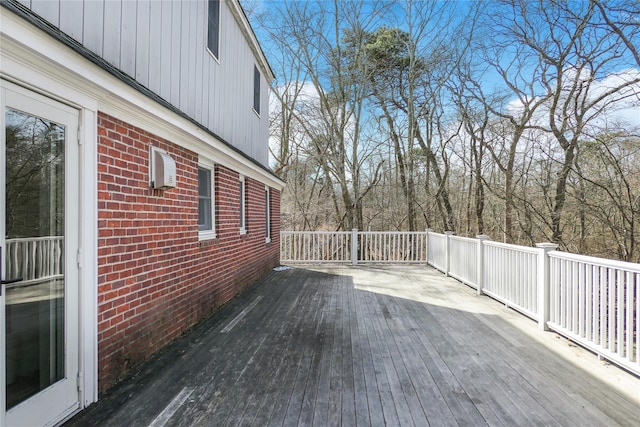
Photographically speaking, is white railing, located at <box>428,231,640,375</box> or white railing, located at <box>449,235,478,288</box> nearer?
white railing, located at <box>428,231,640,375</box>

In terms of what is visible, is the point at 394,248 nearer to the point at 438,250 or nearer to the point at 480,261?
the point at 438,250

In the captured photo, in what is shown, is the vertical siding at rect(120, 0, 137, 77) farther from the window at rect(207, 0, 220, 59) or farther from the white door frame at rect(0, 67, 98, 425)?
the window at rect(207, 0, 220, 59)

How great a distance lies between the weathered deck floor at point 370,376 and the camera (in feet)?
6.61

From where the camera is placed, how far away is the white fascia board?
1.54m

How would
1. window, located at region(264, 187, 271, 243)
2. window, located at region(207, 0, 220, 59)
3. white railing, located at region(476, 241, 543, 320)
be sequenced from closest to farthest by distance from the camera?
white railing, located at region(476, 241, 543, 320), window, located at region(207, 0, 220, 59), window, located at region(264, 187, 271, 243)

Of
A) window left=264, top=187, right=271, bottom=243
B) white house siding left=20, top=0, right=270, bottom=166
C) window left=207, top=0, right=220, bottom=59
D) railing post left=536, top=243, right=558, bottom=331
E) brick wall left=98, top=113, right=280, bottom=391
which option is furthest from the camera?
window left=264, top=187, right=271, bottom=243

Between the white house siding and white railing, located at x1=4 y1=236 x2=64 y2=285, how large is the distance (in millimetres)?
1449

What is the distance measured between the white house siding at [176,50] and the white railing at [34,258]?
1449mm

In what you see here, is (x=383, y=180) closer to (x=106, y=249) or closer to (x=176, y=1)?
(x=176, y=1)

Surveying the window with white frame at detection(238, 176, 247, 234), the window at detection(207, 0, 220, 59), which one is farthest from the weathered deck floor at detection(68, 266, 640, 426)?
the window at detection(207, 0, 220, 59)

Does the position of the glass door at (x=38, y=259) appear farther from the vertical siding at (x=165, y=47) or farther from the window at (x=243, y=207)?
the window at (x=243, y=207)

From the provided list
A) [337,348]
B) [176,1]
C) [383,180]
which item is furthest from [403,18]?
[337,348]

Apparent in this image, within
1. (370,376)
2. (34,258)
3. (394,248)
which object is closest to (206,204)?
(34,258)

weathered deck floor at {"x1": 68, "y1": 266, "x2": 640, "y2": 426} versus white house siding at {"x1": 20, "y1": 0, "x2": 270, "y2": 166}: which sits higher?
white house siding at {"x1": 20, "y1": 0, "x2": 270, "y2": 166}
